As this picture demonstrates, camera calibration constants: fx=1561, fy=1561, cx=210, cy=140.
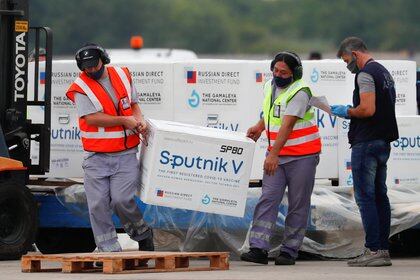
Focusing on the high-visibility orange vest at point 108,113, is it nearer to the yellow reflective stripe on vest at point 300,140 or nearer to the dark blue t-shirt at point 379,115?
the yellow reflective stripe on vest at point 300,140

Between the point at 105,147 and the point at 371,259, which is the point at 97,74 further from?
the point at 371,259

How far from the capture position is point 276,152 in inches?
510

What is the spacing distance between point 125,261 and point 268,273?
1169 mm

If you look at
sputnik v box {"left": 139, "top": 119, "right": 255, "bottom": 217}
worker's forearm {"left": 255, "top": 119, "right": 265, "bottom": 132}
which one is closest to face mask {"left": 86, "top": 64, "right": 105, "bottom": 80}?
sputnik v box {"left": 139, "top": 119, "right": 255, "bottom": 217}

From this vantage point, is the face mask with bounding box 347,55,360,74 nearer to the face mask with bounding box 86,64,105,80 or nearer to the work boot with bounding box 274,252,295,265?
the work boot with bounding box 274,252,295,265

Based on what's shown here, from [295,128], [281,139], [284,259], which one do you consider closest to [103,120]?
[281,139]

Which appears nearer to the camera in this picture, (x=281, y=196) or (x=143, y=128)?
(x=143, y=128)

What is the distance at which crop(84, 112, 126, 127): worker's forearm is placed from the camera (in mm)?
12805

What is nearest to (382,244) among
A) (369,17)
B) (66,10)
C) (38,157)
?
(38,157)

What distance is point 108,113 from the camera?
12922 millimetres

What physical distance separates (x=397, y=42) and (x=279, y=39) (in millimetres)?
11075

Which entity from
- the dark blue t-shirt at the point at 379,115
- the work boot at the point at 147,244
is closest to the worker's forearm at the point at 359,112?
the dark blue t-shirt at the point at 379,115

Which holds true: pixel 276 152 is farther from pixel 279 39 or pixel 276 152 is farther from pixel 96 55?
pixel 279 39

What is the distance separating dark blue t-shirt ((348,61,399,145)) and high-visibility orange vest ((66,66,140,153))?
6.12 ft
